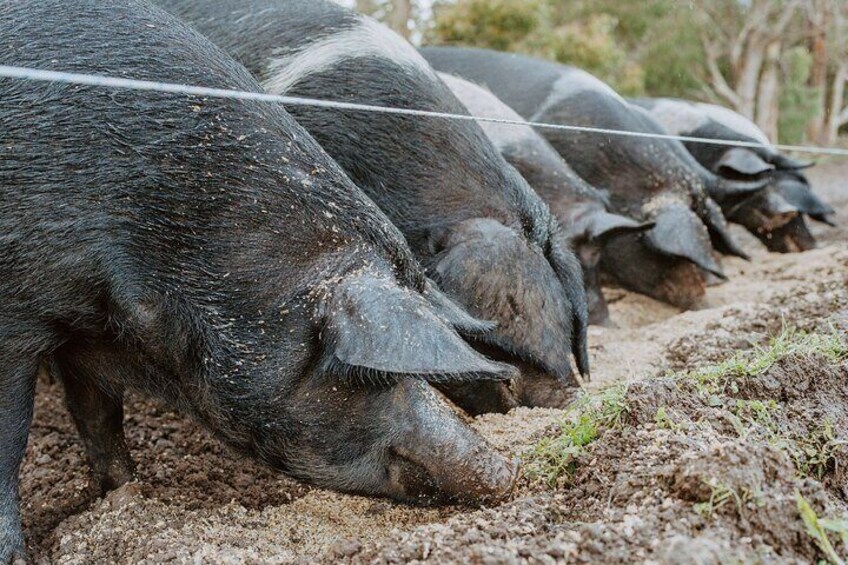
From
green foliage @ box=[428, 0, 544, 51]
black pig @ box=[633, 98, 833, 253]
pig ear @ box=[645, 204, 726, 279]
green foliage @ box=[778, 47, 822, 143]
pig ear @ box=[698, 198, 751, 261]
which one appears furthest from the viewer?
green foliage @ box=[778, 47, 822, 143]

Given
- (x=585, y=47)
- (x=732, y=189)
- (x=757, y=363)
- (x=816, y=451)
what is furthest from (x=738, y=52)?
(x=816, y=451)

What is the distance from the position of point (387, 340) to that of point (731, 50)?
19.5 meters

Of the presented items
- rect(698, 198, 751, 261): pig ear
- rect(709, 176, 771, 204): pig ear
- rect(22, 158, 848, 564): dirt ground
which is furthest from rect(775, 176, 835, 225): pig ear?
rect(22, 158, 848, 564): dirt ground

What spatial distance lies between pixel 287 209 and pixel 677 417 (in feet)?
4.42

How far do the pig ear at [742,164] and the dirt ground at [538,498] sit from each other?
379 cm

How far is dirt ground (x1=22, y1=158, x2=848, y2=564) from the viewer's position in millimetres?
2225

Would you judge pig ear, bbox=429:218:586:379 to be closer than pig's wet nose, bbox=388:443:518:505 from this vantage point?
No

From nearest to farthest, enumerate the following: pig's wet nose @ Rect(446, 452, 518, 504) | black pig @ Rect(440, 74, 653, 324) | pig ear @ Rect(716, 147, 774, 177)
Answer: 1. pig's wet nose @ Rect(446, 452, 518, 504)
2. black pig @ Rect(440, 74, 653, 324)
3. pig ear @ Rect(716, 147, 774, 177)

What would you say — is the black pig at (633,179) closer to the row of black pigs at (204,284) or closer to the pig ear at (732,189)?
the pig ear at (732,189)

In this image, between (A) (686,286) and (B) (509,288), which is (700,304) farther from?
(B) (509,288)

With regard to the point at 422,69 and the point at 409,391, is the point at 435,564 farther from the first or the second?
the point at 422,69

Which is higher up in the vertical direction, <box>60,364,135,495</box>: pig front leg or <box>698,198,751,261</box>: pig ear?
<box>60,364,135,495</box>: pig front leg

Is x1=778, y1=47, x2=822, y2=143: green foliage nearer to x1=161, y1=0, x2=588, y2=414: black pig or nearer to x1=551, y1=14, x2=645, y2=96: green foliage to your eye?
x1=551, y1=14, x2=645, y2=96: green foliage

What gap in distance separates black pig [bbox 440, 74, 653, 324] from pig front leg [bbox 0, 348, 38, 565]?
3.32m
